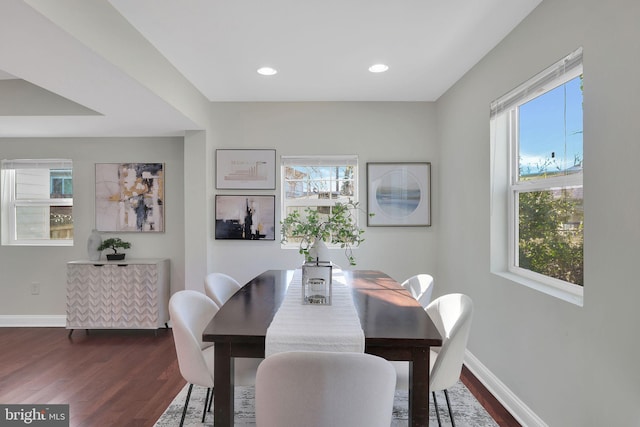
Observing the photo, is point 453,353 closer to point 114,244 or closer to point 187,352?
point 187,352

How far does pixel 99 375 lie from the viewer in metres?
2.87

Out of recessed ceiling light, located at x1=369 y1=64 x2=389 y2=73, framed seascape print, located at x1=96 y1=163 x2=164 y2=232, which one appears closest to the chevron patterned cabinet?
framed seascape print, located at x1=96 y1=163 x2=164 y2=232

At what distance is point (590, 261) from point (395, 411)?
1.46m

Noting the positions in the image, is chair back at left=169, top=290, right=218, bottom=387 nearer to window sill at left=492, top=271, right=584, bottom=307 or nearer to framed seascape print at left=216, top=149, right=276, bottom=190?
window sill at left=492, top=271, right=584, bottom=307

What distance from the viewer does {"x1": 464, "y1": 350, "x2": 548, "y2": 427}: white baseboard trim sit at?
6.88ft

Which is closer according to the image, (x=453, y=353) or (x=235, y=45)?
(x=453, y=353)

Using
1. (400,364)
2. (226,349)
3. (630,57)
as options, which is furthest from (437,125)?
(226,349)

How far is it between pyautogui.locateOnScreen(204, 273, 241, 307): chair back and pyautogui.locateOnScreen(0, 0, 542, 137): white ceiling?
4.60 ft

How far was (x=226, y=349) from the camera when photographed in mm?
1499

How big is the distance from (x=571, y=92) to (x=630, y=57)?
1.71 ft

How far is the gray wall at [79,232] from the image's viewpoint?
408 centimetres

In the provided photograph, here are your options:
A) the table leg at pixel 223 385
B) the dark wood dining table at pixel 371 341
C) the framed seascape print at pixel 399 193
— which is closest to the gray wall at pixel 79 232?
the framed seascape print at pixel 399 193

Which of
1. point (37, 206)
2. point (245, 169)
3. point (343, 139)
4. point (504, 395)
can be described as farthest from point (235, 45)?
point (37, 206)

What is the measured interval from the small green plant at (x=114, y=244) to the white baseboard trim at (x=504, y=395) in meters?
3.66
